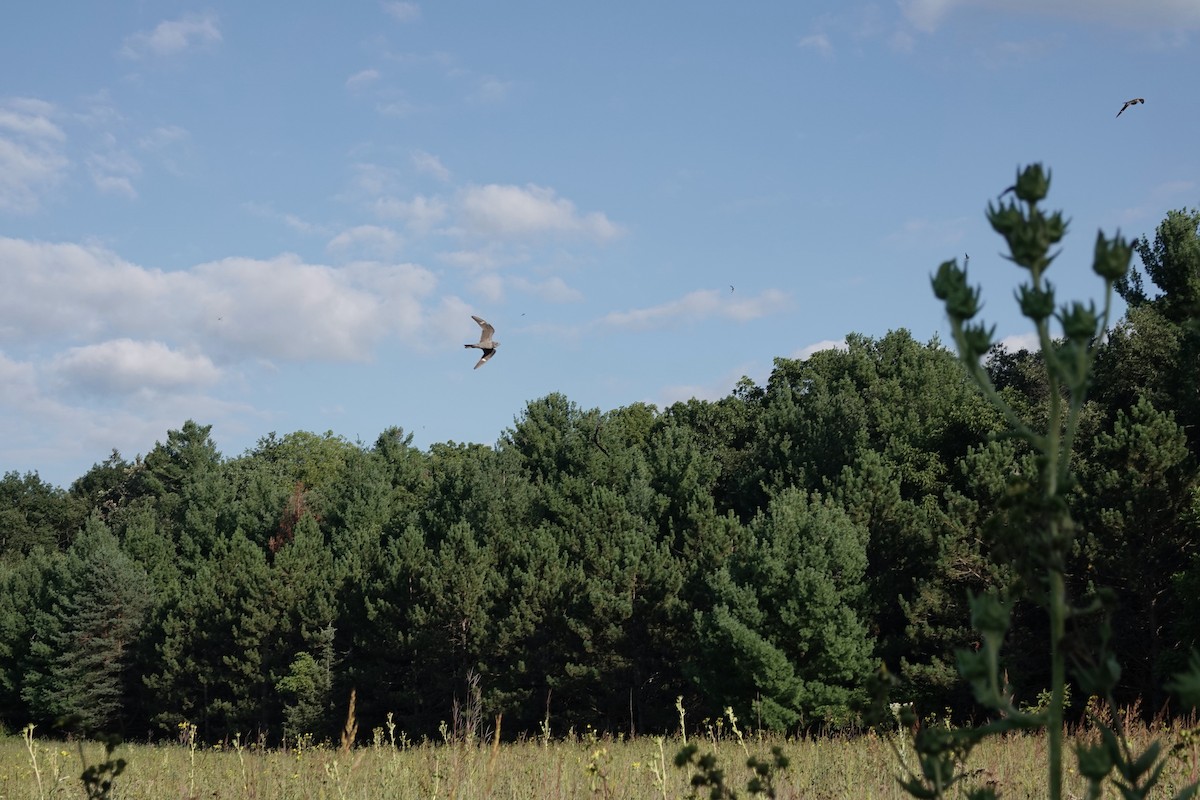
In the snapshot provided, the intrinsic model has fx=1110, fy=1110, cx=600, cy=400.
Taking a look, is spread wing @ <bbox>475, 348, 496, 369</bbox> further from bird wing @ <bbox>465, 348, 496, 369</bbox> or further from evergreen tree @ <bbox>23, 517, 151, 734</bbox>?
evergreen tree @ <bbox>23, 517, 151, 734</bbox>

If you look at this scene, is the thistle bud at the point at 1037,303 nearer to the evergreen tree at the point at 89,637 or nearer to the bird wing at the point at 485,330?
the bird wing at the point at 485,330

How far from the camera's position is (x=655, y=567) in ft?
130

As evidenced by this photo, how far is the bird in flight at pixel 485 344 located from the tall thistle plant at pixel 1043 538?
34.8 ft

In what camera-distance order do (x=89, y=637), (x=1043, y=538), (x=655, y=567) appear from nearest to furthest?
(x=1043, y=538) < (x=655, y=567) < (x=89, y=637)

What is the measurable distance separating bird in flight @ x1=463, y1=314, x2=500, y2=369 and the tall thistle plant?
1061 centimetres

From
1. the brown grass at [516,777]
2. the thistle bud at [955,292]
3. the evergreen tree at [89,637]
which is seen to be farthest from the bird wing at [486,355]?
the evergreen tree at [89,637]

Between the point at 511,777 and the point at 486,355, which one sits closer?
the point at 511,777

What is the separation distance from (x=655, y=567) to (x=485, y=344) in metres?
27.6

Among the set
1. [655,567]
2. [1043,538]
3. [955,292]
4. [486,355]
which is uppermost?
[486,355]

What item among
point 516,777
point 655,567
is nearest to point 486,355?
point 516,777

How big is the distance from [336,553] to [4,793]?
4416cm

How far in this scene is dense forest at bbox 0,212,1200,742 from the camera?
1225 inches

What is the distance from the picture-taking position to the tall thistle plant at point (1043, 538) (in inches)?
57.1

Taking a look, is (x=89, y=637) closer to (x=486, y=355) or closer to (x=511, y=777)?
(x=486, y=355)
